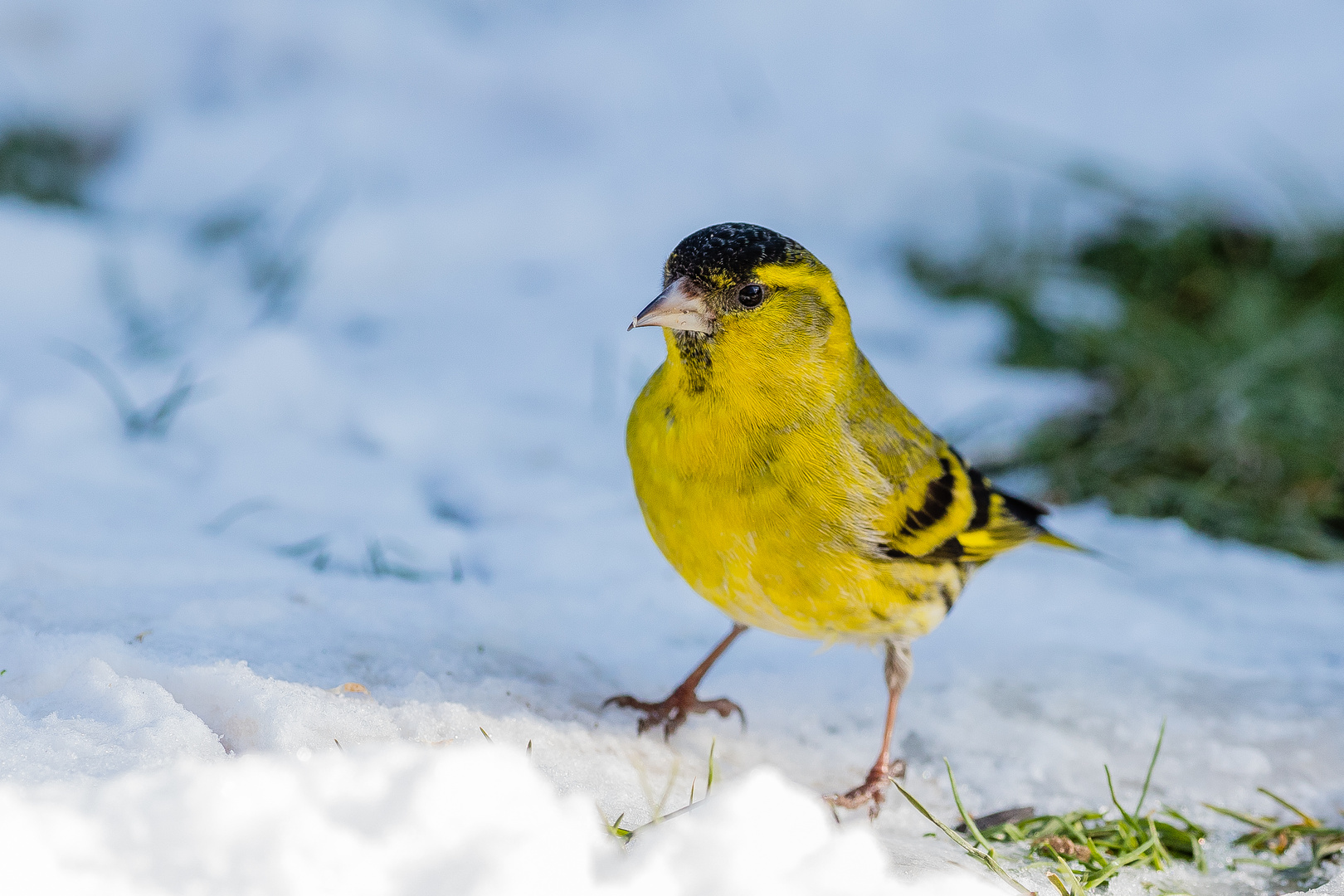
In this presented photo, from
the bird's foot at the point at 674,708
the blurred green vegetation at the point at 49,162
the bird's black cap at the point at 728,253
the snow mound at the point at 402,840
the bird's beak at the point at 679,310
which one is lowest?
the bird's foot at the point at 674,708

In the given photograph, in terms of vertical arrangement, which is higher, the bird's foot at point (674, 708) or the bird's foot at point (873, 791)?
the bird's foot at point (873, 791)

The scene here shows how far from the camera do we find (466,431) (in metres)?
4.83

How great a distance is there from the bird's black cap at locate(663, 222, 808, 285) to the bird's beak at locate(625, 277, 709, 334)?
0.16 ft

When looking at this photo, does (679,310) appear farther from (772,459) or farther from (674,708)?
(674,708)

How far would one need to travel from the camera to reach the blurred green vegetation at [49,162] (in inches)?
233

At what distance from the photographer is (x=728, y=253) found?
2.77 metres

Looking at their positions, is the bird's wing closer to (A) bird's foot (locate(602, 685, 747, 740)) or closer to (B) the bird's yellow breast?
(B) the bird's yellow breast

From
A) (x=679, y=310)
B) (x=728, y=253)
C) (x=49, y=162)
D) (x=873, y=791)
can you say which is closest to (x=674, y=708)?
(x=873, y=791)

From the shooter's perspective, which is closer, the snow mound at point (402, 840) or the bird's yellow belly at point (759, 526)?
the snow mound at point (402, 840)

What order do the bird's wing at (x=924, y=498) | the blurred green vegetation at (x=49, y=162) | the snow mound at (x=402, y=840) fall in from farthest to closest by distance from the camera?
1. the blurred green vegetation at (x=49, y=162)
2. the bird's wing at (x=924, y=498)
3. the snow mound at (x=402, y=840)

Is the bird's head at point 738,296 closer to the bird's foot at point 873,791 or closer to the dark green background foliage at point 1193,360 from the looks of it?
the bird's foot at point 873,791

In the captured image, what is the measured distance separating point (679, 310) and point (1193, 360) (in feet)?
12.0

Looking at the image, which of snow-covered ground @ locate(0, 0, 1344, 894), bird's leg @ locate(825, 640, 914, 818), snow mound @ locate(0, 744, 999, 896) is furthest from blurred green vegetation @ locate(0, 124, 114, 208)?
snow mound @ locate(0, 744, 999, 896)

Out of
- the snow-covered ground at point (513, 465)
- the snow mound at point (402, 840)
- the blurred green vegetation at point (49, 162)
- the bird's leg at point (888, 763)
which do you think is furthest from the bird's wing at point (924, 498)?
the blurred green vegetation at point (49, 162)
